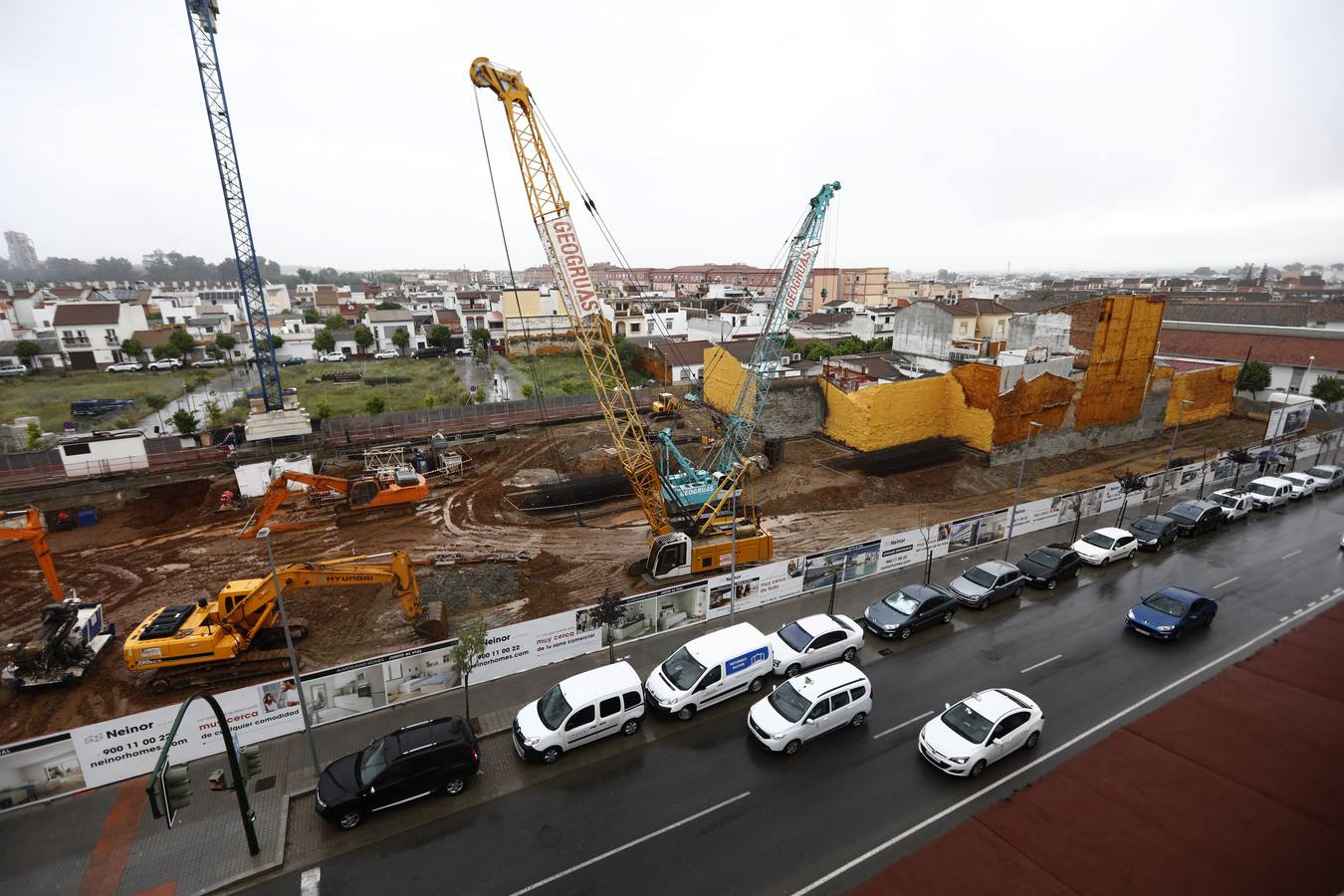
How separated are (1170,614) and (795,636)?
1155 centimetres

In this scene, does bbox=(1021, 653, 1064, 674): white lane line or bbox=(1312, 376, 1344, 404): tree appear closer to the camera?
bbox=(1021, 653, 1064, 674): white lane line

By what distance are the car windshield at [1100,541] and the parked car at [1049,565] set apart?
153 cm

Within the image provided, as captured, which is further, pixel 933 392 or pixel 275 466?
→ pixel 933 392

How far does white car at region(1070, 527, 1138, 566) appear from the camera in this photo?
75.5ft

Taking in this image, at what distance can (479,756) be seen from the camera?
543 inches

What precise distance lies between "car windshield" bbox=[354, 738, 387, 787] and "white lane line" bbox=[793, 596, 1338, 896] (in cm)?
839

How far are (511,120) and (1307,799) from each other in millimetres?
27962

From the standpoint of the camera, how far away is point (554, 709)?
1389 centimetres

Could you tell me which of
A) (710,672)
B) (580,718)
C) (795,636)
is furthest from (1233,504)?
(580,718)

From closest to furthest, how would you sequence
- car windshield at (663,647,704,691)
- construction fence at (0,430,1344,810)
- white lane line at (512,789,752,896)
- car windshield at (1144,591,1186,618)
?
white lane line at (512,789,752,896) → construction fence at (0,430,1344,810) → car windshield at (663,647,704,691) → car windshield at (1144,591,1186,618)

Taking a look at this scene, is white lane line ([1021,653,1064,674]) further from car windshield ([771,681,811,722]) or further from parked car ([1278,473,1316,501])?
parked car ([1278,473,1316,501])

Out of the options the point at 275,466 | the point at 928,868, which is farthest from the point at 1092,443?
the point at 275,466

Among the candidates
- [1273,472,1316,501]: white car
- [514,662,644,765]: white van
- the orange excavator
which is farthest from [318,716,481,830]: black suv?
[1273,472,1316,501]: white car

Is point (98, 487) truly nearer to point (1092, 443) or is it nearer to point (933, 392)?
point (933, 392)
